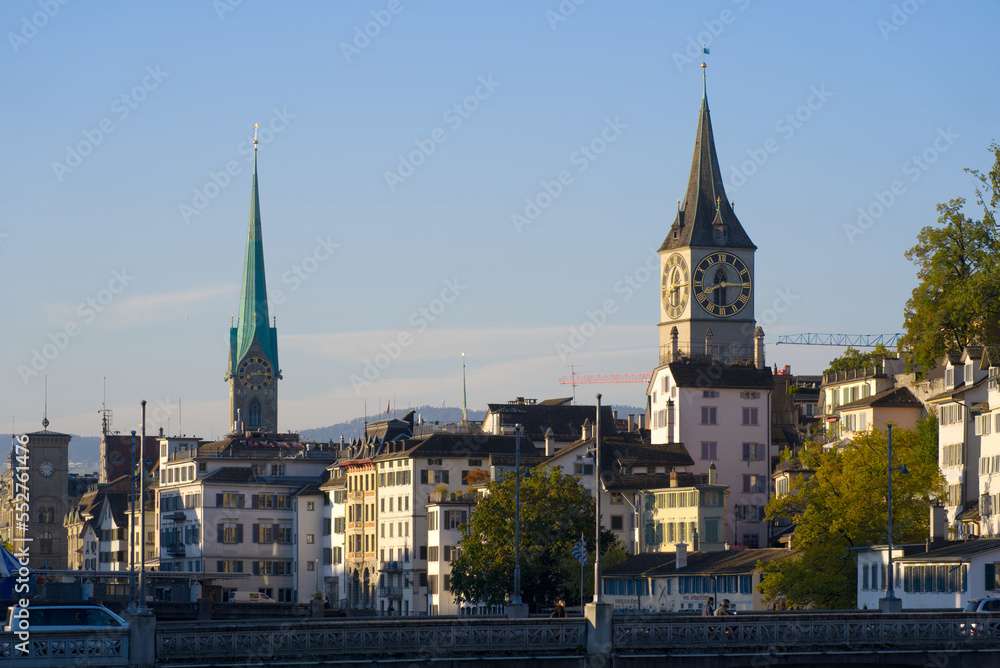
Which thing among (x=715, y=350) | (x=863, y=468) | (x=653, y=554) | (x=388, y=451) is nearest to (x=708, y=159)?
(x=715, y=350)

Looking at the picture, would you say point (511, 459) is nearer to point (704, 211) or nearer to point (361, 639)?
point (704, 211)

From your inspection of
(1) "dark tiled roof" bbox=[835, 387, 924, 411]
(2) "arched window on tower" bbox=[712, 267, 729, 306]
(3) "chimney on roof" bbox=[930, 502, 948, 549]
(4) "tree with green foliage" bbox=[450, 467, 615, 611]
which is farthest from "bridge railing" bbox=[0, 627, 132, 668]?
(2) "arched window on tower" bbox=[712, 267, 729, 306]

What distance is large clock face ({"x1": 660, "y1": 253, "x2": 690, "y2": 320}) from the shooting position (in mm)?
190000

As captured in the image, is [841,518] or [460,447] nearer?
[841,518]

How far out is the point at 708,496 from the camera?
12644 cm

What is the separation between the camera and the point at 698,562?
112 m

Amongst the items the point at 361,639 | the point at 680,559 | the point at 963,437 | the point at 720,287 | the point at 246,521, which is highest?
the point at 720,287

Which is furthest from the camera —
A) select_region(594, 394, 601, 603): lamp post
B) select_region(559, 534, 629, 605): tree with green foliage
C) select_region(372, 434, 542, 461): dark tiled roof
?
select_region(372, 434, 542, 461): dark tiled roof

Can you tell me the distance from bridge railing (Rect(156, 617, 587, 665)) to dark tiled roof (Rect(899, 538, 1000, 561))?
3072cm

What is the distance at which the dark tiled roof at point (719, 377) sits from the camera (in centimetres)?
15312

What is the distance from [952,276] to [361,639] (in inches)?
2654

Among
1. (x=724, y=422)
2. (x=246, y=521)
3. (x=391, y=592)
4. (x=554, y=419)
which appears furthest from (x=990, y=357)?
(x=246, y=521)

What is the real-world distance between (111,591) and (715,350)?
62.6 m

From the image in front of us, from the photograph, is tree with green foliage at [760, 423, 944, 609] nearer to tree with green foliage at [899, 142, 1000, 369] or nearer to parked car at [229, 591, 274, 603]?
tree with green foliage at [899, 142, 1000, 369]
